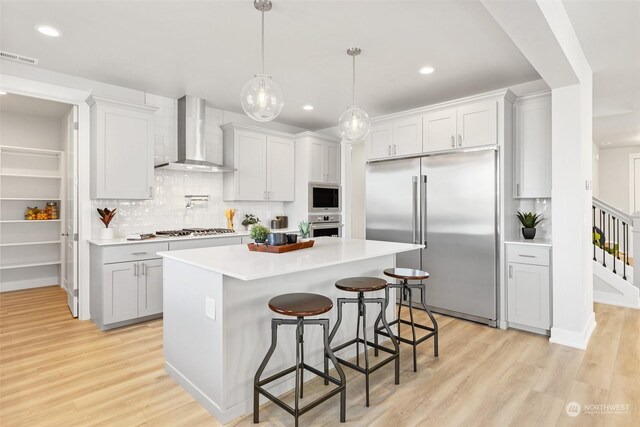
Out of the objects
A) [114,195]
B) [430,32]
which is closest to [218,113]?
[114,195]

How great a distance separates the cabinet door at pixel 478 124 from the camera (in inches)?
144

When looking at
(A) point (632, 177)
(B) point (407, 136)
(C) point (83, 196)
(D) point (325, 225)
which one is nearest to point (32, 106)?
(C) point (83, 196)

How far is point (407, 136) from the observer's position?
4328 mm

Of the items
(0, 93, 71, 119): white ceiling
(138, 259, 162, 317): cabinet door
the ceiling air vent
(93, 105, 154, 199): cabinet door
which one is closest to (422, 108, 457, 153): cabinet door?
(93, 105, 154, 199): cabinet door

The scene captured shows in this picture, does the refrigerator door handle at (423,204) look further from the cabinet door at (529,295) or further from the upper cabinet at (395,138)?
the cabinet door at (529,295)

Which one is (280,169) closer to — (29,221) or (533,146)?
(533,146)

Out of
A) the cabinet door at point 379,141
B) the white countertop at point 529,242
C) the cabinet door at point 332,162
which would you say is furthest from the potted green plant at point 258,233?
the cabinet door at point 332,162

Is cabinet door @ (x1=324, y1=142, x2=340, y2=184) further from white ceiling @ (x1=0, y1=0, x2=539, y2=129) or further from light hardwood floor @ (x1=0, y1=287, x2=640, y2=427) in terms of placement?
light hardwood floor @ (x1=0, y1=287, x2=640, y2=427)

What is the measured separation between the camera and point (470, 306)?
381 centimetres

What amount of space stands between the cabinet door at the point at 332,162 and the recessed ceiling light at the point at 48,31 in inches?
144

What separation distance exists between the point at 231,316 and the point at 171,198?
117 inches

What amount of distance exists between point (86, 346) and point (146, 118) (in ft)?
7.97

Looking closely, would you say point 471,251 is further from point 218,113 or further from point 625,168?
point 625,168

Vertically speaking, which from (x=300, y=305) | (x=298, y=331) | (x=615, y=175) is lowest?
(x=298, y=331)
